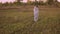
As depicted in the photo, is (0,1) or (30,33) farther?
(0,1)

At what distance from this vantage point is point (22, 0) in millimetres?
32562

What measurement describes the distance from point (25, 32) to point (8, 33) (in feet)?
2.92

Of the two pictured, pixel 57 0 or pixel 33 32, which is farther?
pixel 57 0

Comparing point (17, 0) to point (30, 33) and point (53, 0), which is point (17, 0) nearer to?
point (53, 0)

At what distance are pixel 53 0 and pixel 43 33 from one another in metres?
23.5

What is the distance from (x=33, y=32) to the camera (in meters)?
9.36

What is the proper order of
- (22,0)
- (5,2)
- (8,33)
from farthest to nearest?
(22,0) < (5,2) < (8,33)

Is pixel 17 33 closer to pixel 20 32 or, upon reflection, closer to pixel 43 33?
pixel 20 32

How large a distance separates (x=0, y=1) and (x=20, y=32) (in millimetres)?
22093

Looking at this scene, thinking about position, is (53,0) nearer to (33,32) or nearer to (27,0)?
(27,0)

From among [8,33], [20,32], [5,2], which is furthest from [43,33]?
[5,2]

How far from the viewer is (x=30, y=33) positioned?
9164 millimetres

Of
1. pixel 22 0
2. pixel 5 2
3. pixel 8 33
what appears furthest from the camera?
pixel 22 0

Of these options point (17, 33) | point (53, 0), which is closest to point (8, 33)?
point (17, 33)
